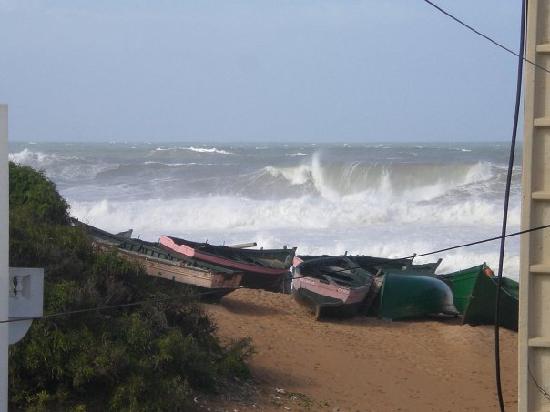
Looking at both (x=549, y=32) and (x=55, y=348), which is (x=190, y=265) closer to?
(x=55, y=348)

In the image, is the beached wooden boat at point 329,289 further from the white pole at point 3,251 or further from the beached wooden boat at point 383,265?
the white pole at point 3,251

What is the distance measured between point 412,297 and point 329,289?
1575 mm

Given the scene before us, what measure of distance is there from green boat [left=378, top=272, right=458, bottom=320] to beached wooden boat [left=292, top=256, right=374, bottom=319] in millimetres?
371

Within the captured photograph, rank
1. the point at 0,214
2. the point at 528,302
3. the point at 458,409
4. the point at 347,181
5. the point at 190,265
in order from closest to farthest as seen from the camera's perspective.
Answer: the point at 0,214
the point at 528,302
the point at 458,409
the point at 190,265
the point at 347,181

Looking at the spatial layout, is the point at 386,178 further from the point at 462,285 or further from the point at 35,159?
the point at 462,285

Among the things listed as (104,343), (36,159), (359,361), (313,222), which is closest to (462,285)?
(359,361)

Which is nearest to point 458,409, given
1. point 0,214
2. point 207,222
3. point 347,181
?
point 0,214

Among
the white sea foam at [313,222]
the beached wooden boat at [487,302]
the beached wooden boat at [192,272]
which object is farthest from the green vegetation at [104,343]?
the white sea foam at [313,222]

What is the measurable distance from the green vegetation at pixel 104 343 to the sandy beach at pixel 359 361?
63 cm

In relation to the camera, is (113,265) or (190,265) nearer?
(113,265)

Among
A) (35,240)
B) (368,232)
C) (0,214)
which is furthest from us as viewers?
(368,232)

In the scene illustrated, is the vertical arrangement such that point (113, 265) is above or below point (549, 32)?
below

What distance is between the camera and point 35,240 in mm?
9047

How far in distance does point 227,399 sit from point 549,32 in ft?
15.8
